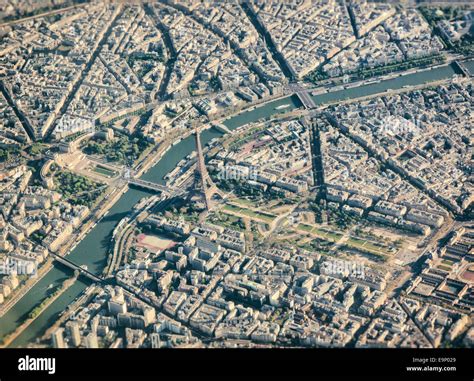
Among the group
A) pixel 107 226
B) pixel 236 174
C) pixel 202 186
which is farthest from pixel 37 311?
pixel 236 174

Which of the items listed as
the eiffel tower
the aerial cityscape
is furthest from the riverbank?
the eiffel tower

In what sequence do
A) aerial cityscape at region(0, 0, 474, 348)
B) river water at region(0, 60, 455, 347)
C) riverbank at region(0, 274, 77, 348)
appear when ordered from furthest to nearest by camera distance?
river water at region(0, 60, 455, 347) → aerial cityscape at region(0, 0, 474, 348) → riverbank at region(0, 274, 77, 348)

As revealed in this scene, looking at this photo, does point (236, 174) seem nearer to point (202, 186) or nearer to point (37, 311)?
point (202, 186)

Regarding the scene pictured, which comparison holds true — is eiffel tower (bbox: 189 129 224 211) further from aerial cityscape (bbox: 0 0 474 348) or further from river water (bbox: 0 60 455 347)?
river water (bbox: 0 60 455 347)

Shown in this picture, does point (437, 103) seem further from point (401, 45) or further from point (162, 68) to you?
point (162, 68)

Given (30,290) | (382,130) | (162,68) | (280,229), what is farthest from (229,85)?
(30,290)

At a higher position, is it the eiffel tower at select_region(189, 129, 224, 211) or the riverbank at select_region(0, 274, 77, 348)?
the eiffel tower at select_region(189, 129, 224, 211)

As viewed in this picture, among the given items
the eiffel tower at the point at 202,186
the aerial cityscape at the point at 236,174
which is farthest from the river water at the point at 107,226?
the eiffel tower at the point at 202,186
